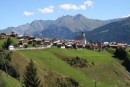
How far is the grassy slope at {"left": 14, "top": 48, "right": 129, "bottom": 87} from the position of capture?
392 feet

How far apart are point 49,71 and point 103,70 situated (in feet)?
99.1

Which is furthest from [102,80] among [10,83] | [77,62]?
[10,83]

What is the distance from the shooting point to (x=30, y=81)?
6150 centimetres

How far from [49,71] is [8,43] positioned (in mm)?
32539

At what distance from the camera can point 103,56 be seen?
15662 centimetres

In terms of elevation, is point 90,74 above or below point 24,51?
below

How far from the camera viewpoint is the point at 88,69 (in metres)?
134

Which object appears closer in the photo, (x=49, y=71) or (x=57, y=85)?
(x=57, y=85)

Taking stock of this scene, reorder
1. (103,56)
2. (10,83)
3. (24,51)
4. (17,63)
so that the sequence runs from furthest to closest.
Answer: (103,56)
(24,51)
(17,63)
(10,83)

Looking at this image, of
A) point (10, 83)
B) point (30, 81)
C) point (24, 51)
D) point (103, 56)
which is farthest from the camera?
point (103, 56)

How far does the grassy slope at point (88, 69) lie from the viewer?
120 metres

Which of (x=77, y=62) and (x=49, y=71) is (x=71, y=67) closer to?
(x=77, y=62)

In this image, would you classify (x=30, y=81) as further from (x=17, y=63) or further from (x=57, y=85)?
(x=17, y=63)

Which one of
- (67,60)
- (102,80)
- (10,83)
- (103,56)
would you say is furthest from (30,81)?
(103,56)
